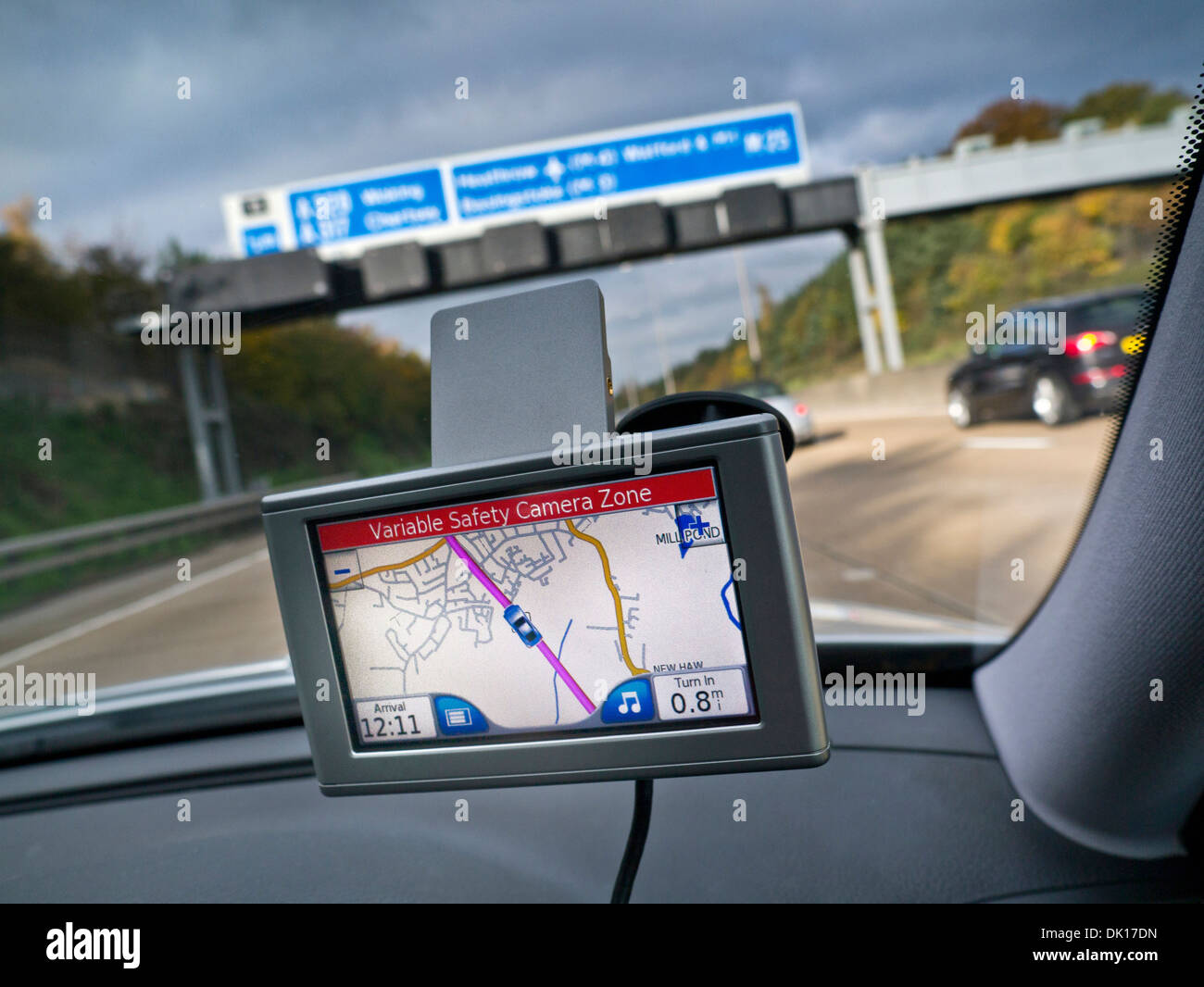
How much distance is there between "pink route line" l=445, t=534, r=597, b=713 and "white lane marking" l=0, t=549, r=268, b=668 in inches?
75.9

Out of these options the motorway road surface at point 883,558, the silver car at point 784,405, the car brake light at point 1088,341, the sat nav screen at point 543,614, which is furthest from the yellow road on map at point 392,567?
the car brake light at point 1088,341

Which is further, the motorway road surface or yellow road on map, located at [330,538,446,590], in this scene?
the motorway road surface

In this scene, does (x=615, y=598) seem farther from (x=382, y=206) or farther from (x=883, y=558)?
(x=883, y=558)

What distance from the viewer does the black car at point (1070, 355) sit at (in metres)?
1.71

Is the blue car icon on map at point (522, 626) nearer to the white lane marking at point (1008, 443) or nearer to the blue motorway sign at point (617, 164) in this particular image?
the blue motorway sign at point (617, 164)

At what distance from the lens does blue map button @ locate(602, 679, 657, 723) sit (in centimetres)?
102

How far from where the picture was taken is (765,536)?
36.7 inches

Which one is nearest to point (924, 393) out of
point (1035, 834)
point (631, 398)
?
point (1035, 834)

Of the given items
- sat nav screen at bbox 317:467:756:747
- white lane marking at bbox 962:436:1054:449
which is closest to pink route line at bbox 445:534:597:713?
sat nav screen at bbox 317:467:756:747

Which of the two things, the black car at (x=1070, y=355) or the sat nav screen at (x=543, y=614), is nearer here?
the sat nav screen at (x=543, y=614)

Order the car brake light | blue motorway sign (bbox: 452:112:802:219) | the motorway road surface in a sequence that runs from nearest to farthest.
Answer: the car brake light → blue motorway sign (bbox: 452:112:802:219) → the motorway road surface

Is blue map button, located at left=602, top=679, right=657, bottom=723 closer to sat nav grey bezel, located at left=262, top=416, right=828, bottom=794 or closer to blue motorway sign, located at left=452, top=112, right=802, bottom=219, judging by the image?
sat nav grey bezel, located at left=262, top=416, right=828, bottom=794

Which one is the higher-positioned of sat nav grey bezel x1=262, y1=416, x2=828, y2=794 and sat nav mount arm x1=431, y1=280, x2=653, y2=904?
sat nav mount arm x1=431, y1=280, x2=653, y2=904

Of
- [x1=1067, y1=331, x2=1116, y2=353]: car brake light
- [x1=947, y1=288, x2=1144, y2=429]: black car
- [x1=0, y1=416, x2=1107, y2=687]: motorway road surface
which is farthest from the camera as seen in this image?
[x1=0, y1=416, x2=1107, y2=687]: motorway road surface
